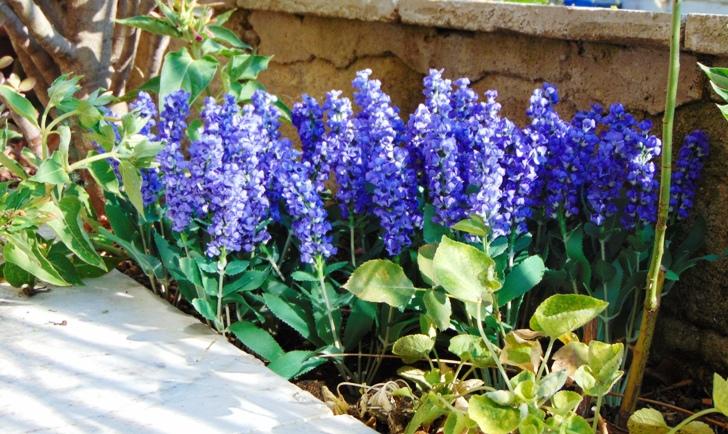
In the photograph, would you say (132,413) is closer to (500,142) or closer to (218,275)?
(218,275)

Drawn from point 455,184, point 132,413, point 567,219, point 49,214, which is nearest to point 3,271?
point 49,214

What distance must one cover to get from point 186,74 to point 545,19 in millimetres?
934

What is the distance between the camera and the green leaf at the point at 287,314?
2.20m

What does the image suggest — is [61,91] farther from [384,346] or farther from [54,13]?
[384,346]

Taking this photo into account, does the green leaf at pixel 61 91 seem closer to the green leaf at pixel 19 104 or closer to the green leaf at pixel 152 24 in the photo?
the green leaf at pixel 19 104

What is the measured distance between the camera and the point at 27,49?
3.13 meters

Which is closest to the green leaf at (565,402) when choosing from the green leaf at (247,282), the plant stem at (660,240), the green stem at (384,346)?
the plant stem at (660,240)

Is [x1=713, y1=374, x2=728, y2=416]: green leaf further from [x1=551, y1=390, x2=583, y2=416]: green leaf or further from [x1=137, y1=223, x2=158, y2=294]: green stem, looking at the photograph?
[x1=137, y1=223, x2=158, y2=294]: green stem

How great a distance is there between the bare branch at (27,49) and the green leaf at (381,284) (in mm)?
1575

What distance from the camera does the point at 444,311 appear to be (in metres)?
1.94

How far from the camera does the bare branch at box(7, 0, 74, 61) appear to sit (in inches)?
112

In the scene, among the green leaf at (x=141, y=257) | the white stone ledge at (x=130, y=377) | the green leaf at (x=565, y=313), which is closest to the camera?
the green leaf at (x=565, y=313)

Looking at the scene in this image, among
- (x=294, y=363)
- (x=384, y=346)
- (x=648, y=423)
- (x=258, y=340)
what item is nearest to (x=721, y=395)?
(x=648, y=423)

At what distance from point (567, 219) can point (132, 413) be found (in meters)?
1.03
